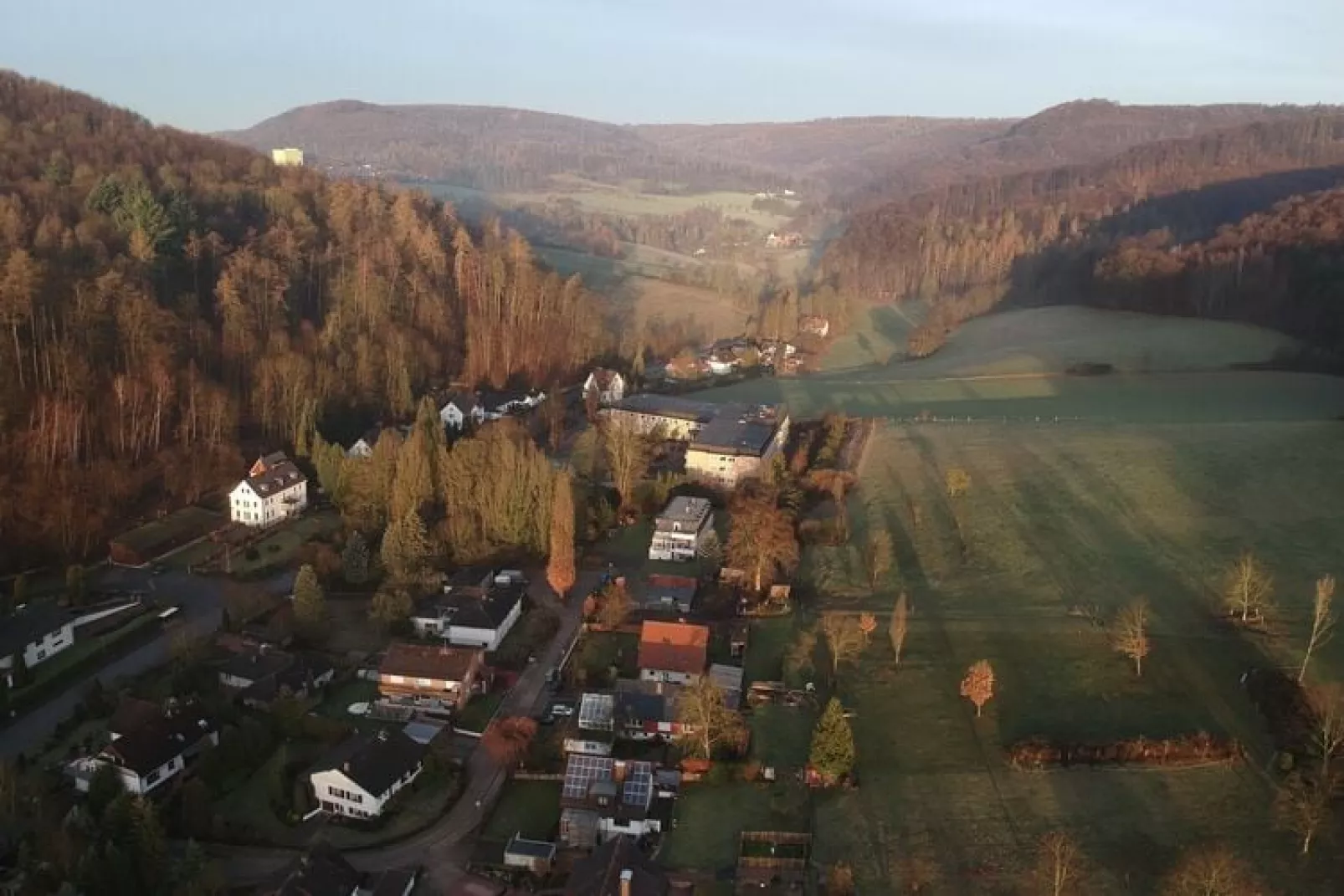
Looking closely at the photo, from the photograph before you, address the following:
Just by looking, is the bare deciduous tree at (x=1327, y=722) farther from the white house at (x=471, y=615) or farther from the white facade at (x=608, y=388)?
the white facade at (x=608, y=388)

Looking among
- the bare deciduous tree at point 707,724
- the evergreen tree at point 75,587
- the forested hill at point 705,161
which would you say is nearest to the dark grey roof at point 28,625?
the evergreen tree at point 75,587

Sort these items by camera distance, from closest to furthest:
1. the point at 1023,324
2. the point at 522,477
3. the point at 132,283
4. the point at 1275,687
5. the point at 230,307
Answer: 1. the point at 1275,687
2. the point at 522,477
3. the point at 132,283
4. the point at 230,307
5. the point at 1023,324

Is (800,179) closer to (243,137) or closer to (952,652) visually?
(243,137)

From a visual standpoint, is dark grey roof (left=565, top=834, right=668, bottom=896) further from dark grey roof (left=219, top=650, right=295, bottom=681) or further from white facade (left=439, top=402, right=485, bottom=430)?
white facade (left=439, top=402, right=485, bottom=430)

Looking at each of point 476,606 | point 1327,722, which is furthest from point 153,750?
point 1327,722

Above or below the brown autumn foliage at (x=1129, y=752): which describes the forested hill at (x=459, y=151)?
above

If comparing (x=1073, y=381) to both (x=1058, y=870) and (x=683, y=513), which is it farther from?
(x=1058, y=870)

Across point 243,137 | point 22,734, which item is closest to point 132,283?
point 22,734
